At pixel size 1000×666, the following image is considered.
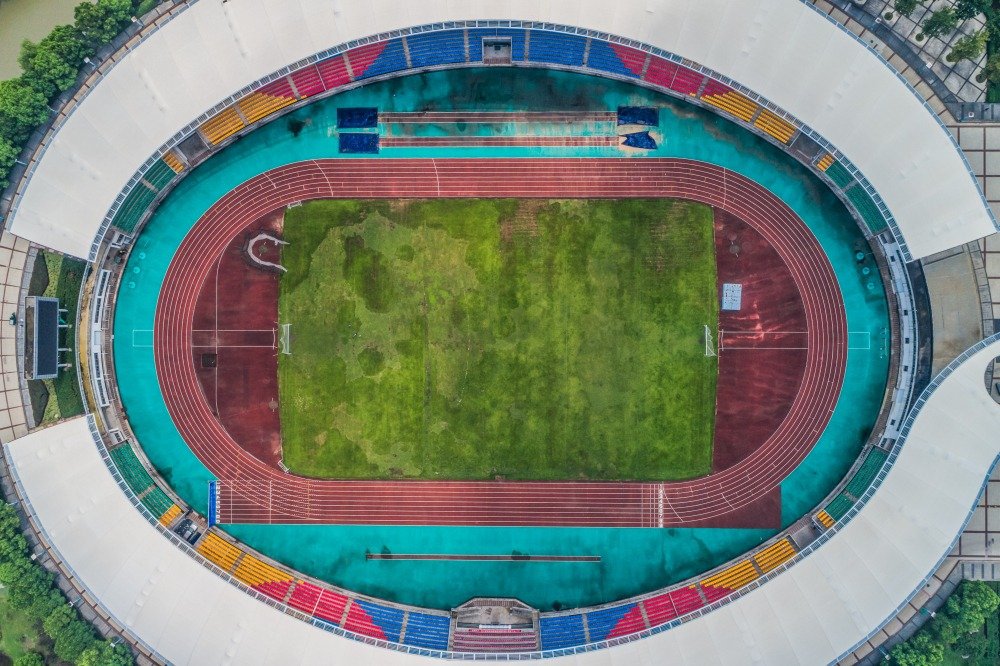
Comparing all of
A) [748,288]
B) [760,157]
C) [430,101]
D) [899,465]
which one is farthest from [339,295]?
[899,465]

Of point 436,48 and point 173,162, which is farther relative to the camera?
point 173,162

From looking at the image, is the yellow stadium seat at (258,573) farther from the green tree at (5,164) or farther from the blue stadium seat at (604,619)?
the blue stadium seat at (604,619)

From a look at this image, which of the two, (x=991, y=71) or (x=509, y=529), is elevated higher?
(x=991, y=71)

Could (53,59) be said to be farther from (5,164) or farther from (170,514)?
(170,514)

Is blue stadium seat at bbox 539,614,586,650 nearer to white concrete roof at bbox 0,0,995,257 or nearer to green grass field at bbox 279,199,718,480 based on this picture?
green grass field at bbox 279,199,718,480

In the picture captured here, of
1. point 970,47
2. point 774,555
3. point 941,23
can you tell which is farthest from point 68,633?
point 970,47

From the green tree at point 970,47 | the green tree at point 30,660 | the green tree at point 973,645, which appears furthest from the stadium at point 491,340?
the green tree at point 30,660

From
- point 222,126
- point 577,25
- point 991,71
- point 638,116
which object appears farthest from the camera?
point 638,116

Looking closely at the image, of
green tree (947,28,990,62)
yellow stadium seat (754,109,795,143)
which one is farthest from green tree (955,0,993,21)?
yellow stadium seat (754,109,795,143)
